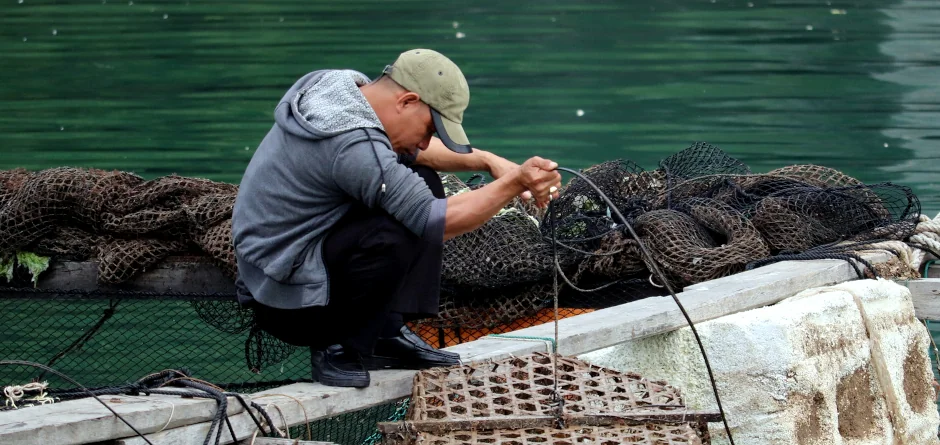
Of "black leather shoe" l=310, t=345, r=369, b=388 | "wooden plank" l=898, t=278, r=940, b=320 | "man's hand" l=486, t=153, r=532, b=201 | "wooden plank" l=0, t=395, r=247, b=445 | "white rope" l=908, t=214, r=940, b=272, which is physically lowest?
"wooden plank" l=898, t=278, r=940, b=320

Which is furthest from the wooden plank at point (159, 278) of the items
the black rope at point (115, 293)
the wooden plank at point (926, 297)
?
the wooden plank at point (926, 297)

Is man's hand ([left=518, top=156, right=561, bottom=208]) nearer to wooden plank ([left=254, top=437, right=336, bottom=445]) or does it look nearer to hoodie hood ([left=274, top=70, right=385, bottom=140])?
hoodie hood ([left=274, top=70, right=385, bottom=140])

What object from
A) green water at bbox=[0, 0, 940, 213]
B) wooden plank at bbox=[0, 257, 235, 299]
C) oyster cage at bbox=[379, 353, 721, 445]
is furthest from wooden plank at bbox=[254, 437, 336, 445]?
green water at bbox=[0, 0, 940, 213]

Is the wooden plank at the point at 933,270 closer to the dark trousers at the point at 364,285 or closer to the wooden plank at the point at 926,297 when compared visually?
the wooden plank at the point at 926,297

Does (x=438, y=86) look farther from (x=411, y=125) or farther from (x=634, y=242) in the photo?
(x=634, y=242)

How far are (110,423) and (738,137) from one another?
37.8 ft

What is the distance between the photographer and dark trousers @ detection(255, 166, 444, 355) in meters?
3.75

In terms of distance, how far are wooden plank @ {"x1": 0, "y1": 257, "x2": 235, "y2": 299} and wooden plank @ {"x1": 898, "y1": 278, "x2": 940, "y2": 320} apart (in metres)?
2.98

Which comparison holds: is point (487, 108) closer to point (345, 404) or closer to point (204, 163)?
point (204, 163)

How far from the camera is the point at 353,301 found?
3855 millimetres

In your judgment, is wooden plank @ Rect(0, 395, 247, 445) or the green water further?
the green water

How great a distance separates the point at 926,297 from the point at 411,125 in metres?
2.83

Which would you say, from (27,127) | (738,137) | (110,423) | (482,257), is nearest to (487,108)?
(738,137)

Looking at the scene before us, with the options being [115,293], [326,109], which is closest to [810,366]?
[326,109]
